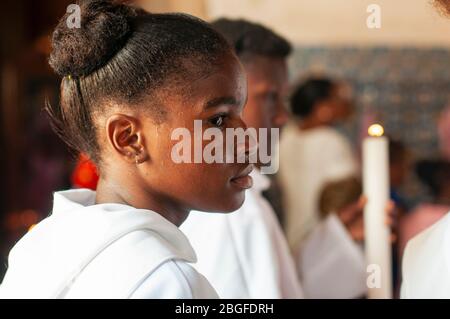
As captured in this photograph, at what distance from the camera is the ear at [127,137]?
76cm

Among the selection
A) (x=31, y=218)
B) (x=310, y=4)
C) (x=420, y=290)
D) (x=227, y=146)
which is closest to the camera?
(x=227, y=146)

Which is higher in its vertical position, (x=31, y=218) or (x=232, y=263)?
(x=232, y=263)

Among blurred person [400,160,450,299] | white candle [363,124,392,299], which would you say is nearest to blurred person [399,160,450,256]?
white candle [363,124,392,299]

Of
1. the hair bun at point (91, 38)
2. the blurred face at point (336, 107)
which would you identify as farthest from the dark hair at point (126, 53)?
the blurred face at point (336, 107)

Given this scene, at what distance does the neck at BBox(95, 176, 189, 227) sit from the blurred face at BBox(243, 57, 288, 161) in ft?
1.42

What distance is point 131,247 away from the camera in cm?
67

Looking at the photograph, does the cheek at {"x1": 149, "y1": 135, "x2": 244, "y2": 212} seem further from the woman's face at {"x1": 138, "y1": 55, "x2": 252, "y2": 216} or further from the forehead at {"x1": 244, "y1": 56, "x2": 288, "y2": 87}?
the forehead at {"x1": 244, "y1": 56, "x2": 288, "y2": 87}

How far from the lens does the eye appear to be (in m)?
0.76

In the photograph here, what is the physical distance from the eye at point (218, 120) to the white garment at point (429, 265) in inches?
11.5

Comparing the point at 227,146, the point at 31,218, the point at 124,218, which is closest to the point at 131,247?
the point at 124,218

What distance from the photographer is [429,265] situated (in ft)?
3.04

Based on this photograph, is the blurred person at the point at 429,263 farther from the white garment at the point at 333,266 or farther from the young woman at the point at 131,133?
the white garment at the point at 333,266
